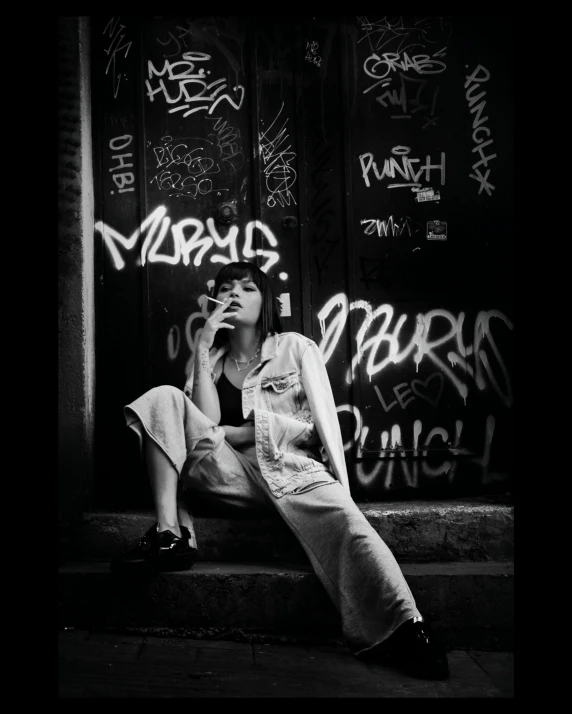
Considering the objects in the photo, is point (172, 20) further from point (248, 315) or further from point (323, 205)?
point (248, 315)

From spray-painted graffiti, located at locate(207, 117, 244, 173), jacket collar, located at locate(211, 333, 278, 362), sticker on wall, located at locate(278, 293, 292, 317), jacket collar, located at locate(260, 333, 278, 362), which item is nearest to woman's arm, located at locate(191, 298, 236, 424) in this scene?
jacket collar, located at locate(211, 333, 278, 362)

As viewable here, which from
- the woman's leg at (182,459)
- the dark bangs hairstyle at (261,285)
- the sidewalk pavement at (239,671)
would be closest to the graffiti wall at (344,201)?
the dark bangs hairstyle at (261,285)

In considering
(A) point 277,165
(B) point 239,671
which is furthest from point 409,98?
(B) point 239,671

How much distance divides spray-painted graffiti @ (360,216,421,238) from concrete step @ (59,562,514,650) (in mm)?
1950

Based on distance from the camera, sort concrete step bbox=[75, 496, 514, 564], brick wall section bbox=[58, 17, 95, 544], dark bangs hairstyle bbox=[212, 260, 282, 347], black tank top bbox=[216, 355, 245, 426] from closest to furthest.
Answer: concrete step bbox=[75, 496, 514, 564]
black tank top bbox=[216, 355, 245, 426]
dark bangs hairstyle bbox=[212, 260, 282, 347]
brick wall section bbox=[58, 17, 95, 544]

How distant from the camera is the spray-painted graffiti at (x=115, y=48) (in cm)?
393

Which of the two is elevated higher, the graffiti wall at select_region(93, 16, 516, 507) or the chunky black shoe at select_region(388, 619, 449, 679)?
the graffiti wall at select_region(93, 16, 516, 507)

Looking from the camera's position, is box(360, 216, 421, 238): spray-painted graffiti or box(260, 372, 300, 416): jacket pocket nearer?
box(260, 372, 300, 416): jacket pocket

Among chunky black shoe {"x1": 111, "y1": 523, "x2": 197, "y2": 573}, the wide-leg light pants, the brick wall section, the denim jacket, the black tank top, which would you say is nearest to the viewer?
the wide-leg light pants

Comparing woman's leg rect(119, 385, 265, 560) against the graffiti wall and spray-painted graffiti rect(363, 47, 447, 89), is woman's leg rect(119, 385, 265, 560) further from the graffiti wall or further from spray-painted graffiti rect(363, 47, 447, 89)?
spray-painted graffiti rect(363, 47, 447, 89)

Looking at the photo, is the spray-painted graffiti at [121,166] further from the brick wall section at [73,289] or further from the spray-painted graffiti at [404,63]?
the spray-painted graffiti at [404,63]

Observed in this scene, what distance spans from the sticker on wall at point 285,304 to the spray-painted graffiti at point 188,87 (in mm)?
1179

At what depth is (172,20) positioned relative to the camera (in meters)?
3.93

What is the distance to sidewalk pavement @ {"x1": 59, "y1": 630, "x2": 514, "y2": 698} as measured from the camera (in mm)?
2482
